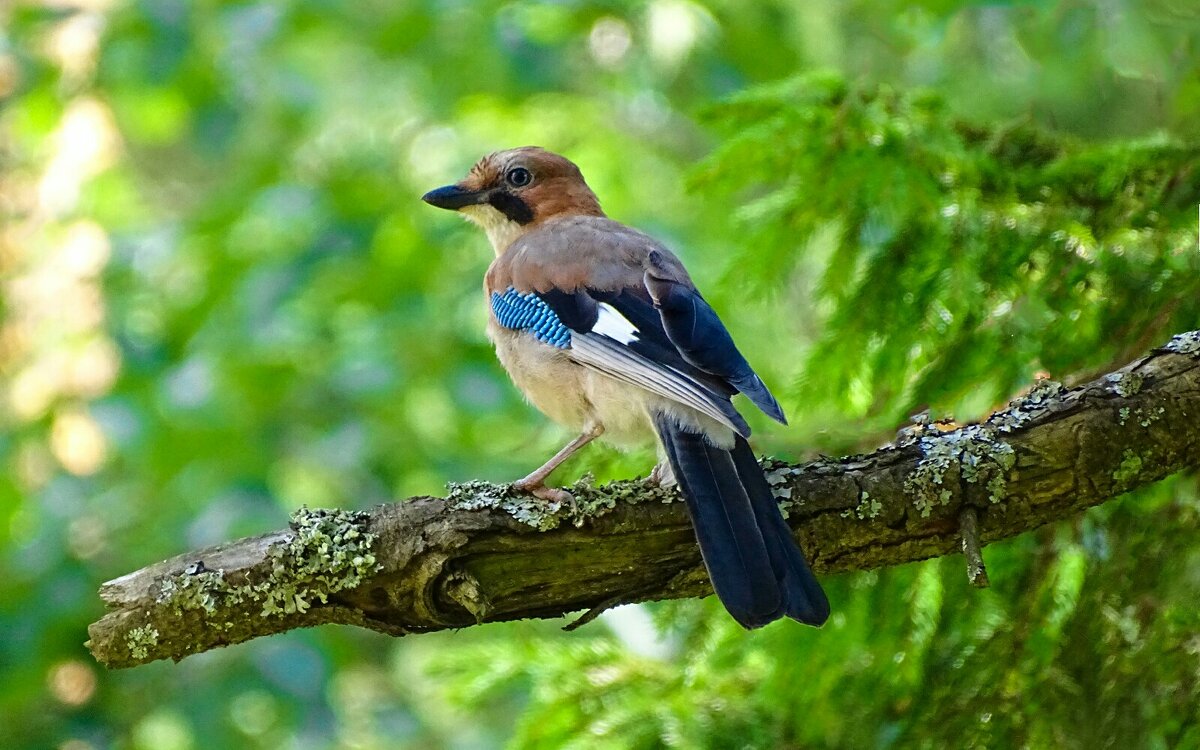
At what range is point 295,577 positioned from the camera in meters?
2.38

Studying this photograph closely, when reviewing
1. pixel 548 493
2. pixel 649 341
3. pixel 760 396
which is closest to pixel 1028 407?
pixel 760 396

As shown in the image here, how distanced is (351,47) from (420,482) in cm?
367

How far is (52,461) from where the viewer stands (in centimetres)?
643

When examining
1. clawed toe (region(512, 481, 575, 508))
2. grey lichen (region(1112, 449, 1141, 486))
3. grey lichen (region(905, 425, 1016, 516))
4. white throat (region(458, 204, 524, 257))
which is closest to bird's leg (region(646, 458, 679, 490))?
clawed toe (region(512, 481, 575, 508))

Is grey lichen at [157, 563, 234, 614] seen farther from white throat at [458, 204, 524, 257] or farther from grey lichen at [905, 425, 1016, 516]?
white throat at [458, 204, 524, 257]

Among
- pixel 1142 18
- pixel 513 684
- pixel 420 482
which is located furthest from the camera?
pixel 420 482

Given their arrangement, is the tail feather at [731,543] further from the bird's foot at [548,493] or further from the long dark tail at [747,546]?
the bird's foot at [548,493]

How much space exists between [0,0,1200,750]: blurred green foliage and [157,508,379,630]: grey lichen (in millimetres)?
1015

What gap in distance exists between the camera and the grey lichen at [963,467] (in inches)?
96.1

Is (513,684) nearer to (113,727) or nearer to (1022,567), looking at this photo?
(1022,567)

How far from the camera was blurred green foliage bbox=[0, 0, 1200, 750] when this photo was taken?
2.88 m

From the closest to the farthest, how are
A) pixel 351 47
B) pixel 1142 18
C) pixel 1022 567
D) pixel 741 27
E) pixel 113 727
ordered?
pixel 1022 567, pixel 1142 18, pixel 113 727, pixel 741 27, pixel 351 47

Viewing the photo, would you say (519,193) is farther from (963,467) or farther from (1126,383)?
(1126,383)

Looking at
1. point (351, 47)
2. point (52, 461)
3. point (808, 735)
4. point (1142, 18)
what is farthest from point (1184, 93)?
point (351, 47)
